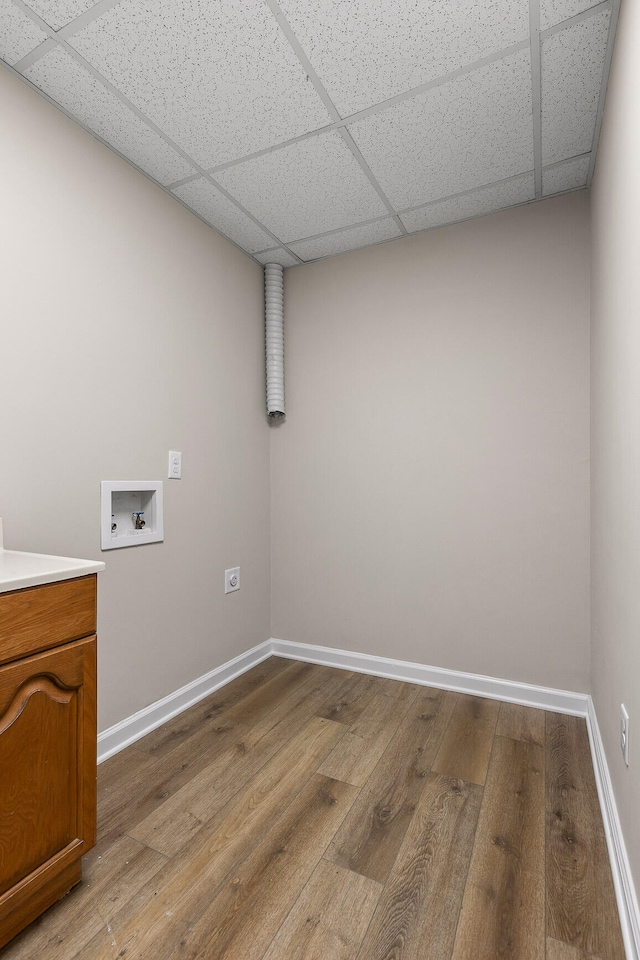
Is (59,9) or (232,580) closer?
(59,9)

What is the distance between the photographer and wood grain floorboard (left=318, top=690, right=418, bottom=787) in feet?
5.53

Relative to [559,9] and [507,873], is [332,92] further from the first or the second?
[507,873]

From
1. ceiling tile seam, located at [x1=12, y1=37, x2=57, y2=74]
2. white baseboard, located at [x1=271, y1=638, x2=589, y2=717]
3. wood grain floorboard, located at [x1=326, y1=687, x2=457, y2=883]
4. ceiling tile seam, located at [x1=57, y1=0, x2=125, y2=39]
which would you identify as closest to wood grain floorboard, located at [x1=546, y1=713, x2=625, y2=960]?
white baseboard, located at [x1=271, y1=638, x2=589, y2=717]

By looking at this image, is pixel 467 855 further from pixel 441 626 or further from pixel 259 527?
pixel 259 527

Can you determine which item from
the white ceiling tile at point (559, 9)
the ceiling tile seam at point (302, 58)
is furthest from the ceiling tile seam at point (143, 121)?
the white ceiling tile at point (559, 9)

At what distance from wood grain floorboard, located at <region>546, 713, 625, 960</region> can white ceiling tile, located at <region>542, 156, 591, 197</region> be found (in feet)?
7.46

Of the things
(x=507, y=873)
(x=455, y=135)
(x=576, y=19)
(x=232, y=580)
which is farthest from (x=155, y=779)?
(x=576, y=19)

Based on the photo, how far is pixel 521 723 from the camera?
2.00 m

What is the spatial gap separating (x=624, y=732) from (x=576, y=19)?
1.92 m

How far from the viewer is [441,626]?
2365mm

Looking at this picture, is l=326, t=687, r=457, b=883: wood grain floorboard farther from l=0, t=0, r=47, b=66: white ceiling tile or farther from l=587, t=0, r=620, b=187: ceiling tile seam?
l=0, t=0, r=47, b=66: white ceiling tile

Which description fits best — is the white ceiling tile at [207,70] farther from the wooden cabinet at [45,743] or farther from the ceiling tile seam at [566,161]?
the wooden cabinet at [45,743]

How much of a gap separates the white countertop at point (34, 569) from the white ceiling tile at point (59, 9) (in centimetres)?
149

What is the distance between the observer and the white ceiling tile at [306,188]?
1.86 metres
